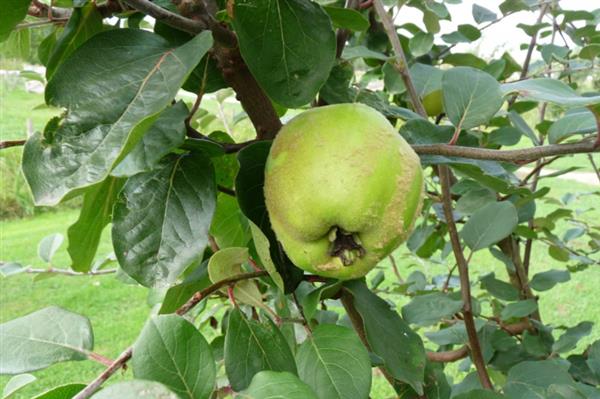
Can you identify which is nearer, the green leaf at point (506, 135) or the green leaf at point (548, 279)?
the green leaf at point (506, 135)

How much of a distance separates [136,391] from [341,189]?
0.82 ft

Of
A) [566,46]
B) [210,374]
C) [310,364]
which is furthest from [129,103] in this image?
[566,46]

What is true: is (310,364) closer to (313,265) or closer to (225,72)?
(313,265)

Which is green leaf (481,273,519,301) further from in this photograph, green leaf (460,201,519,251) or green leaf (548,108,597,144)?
green leaf (548,108,597,144)

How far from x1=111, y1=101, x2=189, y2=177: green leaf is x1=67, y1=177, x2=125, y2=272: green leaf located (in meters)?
0.15

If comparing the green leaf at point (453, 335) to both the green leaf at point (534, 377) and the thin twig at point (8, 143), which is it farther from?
the thin twig at point (8, 143)

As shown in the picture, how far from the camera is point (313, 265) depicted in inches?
23.4

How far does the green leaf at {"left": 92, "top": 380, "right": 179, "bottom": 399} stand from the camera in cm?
42

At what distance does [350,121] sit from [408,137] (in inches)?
9.7

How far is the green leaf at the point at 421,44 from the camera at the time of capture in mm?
1352

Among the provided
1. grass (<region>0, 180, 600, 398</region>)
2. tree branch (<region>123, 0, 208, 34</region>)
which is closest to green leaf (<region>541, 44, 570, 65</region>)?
tree branch (<region>123, 0, 208, 34</region>)

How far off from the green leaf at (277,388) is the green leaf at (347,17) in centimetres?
42

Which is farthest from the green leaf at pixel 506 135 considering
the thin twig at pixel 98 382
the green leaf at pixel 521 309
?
the thin twig at pixel 98 382

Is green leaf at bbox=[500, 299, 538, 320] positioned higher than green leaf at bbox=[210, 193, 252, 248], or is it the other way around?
green leaf at bbox=[210, 193, 252, 248]
